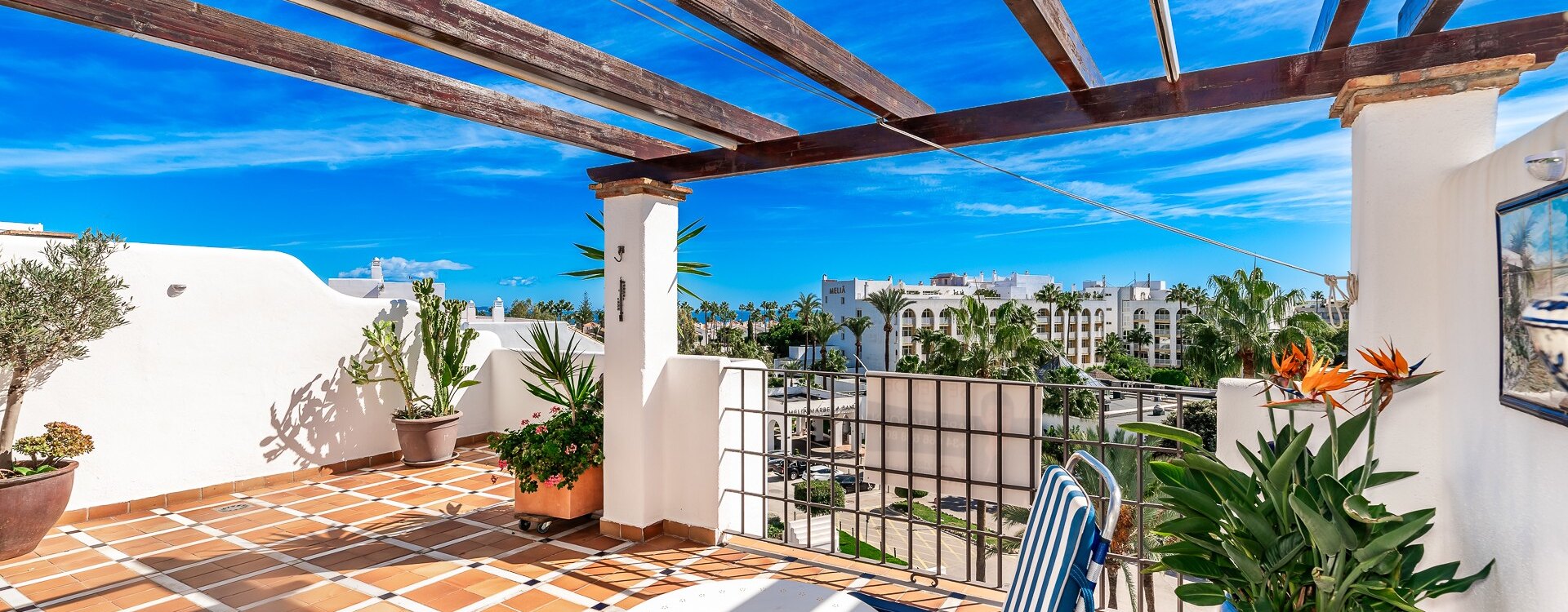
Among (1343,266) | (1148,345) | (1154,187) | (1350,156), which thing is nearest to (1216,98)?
(1350,156)

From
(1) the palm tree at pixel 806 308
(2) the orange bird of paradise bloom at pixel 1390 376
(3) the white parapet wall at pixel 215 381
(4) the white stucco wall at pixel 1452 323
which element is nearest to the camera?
(4) the white stucco wall at pixel 1452 323

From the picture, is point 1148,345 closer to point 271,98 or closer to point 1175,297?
point 1175,297

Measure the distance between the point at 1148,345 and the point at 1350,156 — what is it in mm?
46119

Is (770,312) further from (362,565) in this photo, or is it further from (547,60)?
(547,60)

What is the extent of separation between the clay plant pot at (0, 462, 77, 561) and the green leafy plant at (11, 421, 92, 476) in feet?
0.36

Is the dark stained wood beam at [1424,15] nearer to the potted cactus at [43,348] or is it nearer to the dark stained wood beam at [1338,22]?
the dark stained wood beam at [1338,22]

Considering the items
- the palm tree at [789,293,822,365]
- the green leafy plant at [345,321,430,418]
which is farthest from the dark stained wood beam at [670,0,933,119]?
the palm tree at [789,293,822,365]

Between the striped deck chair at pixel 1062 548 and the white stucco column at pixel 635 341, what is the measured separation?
2232 mm

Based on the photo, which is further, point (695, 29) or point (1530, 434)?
point (695, 29)

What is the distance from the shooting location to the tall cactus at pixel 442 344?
5578 millimetres

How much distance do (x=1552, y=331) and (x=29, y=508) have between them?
19.1 ft

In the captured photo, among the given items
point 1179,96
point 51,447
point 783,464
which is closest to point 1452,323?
point 1179,96

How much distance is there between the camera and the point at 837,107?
2.82 metres

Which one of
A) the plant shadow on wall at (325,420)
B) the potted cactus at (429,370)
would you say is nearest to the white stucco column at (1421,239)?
the potted cactus at (429,370)
